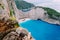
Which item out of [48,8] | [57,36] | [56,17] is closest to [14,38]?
[57,36]

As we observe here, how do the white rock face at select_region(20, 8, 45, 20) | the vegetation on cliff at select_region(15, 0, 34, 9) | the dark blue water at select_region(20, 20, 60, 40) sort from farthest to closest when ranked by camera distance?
the vegetation on cliff at select_region(15, 0, 34, 9) < the white rock face at select_region(20, 8, 45, 20) < the dark blue water at select_region(20, 20, 60, 40)

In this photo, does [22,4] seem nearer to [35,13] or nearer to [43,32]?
[35,13]

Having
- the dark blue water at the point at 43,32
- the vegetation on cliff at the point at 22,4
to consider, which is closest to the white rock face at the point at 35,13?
the vegetation on cliff at the point at 22,4

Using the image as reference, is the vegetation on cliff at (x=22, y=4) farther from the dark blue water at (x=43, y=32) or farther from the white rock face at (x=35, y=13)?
the dark blue water at (x=43, y=32)

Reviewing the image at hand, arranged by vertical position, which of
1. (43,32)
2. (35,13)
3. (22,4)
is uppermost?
(43,32)

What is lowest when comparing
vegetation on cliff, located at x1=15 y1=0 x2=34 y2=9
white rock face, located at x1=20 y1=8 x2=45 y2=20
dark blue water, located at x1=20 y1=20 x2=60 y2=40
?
white rock face, located at x1=20 y1=8 x2=45 y2=20

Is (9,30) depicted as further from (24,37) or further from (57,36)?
(57,36)

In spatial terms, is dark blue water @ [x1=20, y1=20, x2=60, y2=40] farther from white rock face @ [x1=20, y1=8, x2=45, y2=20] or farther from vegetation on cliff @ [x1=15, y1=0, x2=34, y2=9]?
vegetation on cliff @ [x1=15, y1=0, x2=34, y2=9]

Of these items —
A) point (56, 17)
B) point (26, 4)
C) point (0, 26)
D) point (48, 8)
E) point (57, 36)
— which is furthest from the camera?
point (26, 4)

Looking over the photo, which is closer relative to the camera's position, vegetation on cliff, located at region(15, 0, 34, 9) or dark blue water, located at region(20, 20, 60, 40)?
dark blue water, located at region(20, 20, 60, 40)

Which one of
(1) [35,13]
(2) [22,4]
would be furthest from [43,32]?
(2) [22,4]

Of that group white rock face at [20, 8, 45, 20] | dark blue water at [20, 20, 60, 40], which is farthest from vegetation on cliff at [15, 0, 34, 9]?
dark blue water at [20, 20, 60, 40]
